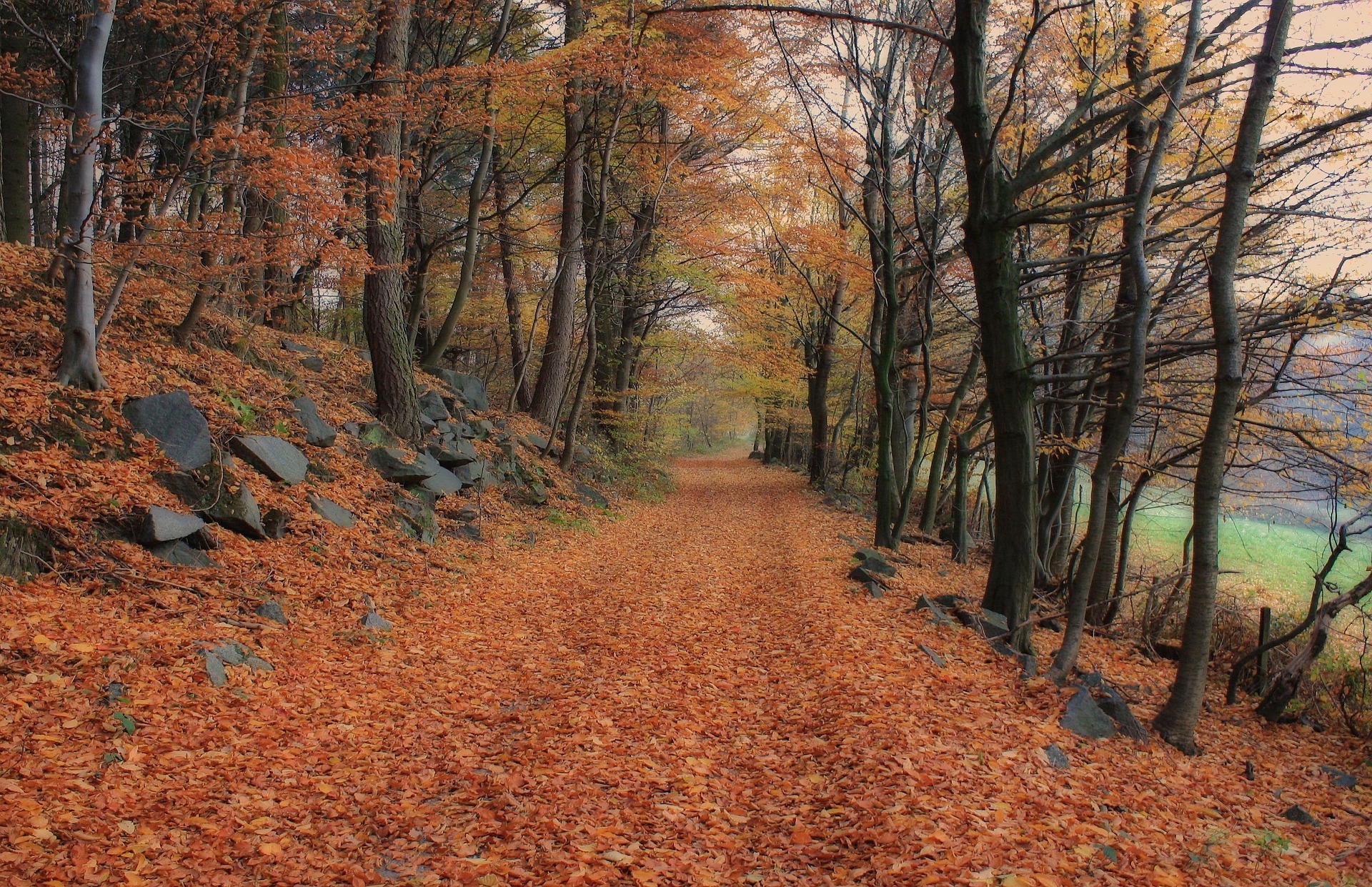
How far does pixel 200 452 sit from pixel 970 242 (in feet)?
23.5

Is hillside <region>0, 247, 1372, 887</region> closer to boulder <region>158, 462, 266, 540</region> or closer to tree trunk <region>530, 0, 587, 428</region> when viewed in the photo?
boulder <region>158, 462, 266, 540</region>

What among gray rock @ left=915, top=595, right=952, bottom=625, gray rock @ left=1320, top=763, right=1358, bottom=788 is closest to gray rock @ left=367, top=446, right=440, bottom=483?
gray rock @ left=915, top=595, right=952, bottom=625

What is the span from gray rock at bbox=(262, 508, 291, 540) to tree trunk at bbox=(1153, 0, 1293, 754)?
24.3 ft

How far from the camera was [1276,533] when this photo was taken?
65.2ft

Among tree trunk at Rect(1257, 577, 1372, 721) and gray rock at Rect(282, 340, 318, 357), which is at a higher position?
gray rock at Rect(282, 340, 318, 357)

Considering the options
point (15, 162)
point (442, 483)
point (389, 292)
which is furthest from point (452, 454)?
point (15, 162)

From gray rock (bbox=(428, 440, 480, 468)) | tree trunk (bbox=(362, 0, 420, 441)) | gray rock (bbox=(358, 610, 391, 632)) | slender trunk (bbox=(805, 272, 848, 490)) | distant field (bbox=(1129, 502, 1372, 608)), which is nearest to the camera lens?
gray rock (bbox=(358, 610, 391, 632))

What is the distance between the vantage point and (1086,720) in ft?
16.4

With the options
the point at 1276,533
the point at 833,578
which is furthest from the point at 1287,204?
the point at 1276,533

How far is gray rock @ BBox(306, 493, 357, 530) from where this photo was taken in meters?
6.79

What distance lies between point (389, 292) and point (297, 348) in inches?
70.0

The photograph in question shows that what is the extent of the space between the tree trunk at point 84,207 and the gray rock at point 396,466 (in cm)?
299

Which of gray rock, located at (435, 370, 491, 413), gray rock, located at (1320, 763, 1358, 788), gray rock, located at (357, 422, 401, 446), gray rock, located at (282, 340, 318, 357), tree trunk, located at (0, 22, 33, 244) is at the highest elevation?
tree trunk, located at (0, 22, 33, 244)

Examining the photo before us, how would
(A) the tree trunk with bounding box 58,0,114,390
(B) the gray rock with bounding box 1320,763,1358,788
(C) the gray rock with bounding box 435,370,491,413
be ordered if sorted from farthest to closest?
(C) the gray rock with bounding box 435,370,491,413 < (A) the tree trunk with bounding box 58,0,114,390 < (B) the gray rock with bounding box 1320,763,1358,788
